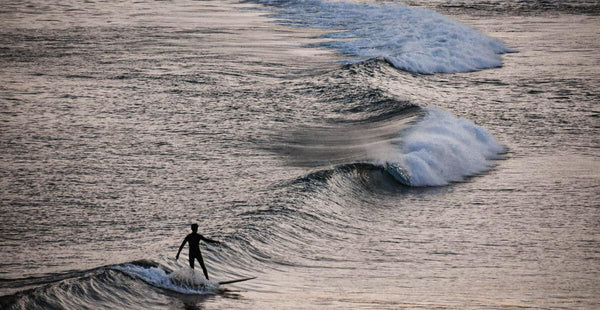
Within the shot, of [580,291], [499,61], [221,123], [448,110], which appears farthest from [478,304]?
[499,61]

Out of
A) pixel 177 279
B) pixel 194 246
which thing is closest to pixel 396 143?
pixel 194 246

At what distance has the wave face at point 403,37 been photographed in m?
34.9

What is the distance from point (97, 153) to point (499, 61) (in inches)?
798

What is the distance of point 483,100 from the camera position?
1120 inches

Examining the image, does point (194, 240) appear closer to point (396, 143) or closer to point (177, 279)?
point (177, 279)

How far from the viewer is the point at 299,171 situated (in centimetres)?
1980

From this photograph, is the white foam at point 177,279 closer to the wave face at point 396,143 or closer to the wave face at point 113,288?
the wave face at point 113,288

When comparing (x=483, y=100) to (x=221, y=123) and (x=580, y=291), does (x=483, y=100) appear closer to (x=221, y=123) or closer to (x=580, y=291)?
(x=221, y=123)

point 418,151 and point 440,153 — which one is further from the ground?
point 418,151

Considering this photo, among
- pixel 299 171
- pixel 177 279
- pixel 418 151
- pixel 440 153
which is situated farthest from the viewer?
pixel 440 153

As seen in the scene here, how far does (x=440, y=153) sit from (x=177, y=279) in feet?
34.2

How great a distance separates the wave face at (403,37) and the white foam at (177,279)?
21.9m

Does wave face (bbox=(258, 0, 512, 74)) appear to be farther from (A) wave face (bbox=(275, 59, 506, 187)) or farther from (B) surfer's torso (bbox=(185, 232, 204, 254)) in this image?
(B) surfer's torso (bbox=(185, 232, 204, 254))

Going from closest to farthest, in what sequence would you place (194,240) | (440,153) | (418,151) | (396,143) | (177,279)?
(194,240) < (177,279) < (418,151) < (440,153) < (396,143)
